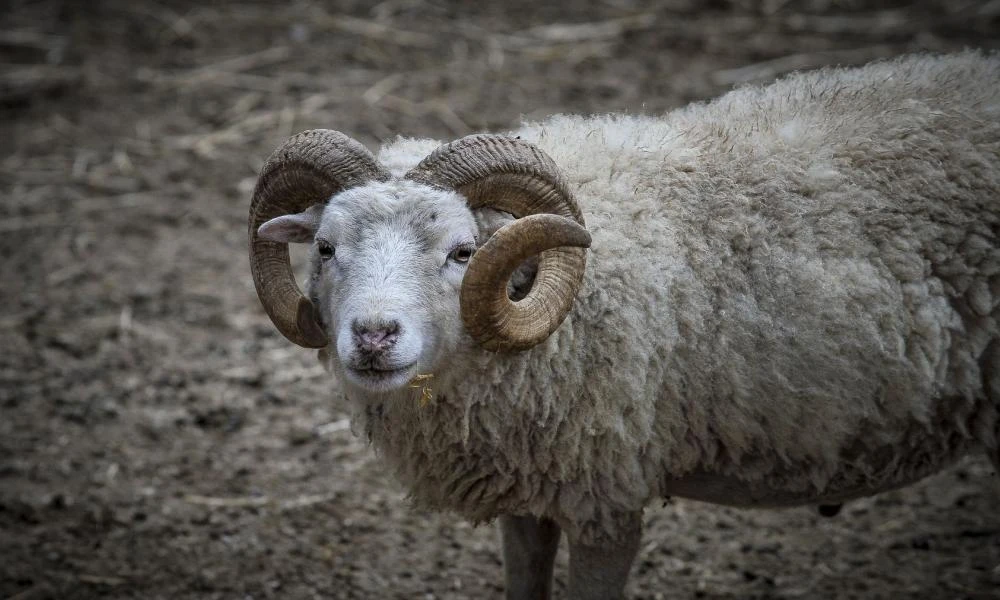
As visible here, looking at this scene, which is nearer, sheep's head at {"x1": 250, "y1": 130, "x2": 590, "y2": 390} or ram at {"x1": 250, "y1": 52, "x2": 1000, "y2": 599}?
sheep's head at {"x1": 250, "y1": 130, "x2": 590, "y2": 390}

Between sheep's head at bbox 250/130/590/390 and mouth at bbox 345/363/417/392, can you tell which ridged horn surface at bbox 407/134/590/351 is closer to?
sheep's head at bbox 250/130/590/390

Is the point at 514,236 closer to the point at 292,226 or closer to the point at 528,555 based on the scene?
the point at 292,226

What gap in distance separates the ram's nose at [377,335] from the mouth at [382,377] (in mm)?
104

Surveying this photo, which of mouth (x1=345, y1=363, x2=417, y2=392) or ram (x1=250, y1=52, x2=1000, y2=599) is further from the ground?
ram (x1=250, y1=52, x2=1000, y2=599)

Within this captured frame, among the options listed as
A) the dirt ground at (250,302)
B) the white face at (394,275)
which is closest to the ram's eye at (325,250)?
the white face at (394,275)

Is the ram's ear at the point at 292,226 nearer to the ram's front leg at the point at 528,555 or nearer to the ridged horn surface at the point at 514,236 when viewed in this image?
the ridged horn surface at the point at 514,236

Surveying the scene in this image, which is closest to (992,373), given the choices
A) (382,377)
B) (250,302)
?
(382,377)

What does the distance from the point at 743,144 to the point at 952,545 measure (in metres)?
2.64

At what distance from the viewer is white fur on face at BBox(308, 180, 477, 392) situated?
3324 millimetres

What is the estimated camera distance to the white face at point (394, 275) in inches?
130

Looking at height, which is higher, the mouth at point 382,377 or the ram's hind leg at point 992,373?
the ram's hind leg at point 992,373

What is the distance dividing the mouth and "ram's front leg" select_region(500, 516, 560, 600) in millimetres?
1064

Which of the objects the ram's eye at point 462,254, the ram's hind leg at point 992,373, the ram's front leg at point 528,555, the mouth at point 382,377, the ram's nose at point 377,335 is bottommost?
the ram's front leg at point 528,555

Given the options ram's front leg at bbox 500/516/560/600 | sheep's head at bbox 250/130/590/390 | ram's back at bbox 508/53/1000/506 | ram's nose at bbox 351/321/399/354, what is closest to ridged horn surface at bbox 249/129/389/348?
sheep's head at bbox 250/130/590/390
